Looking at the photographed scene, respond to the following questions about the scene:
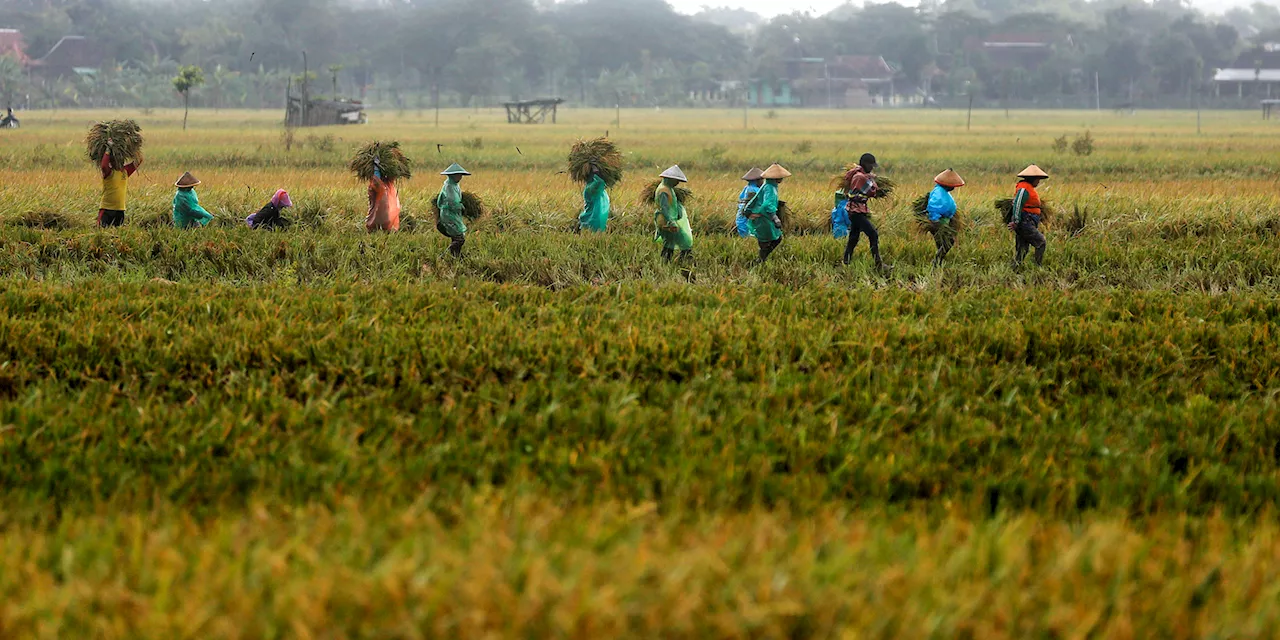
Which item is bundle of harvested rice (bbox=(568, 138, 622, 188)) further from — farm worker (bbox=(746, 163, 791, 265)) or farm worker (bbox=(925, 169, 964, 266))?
farm worker (bbox=(925, 169, 964, 266))

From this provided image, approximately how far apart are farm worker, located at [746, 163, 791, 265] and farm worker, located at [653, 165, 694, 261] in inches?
24.0

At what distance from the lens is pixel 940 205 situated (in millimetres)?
10672

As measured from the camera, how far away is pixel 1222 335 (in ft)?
23.3

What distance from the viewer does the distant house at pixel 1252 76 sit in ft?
234

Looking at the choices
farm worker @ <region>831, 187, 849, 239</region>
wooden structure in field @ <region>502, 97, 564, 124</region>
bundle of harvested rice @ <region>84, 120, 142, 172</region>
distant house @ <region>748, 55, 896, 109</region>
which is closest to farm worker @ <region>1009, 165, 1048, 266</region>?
farm worker @ <region>831, 187, 849, 239</region>

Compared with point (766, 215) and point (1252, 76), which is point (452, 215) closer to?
point (766, 215)

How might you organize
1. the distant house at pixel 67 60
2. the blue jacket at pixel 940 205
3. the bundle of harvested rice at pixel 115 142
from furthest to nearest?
the distant house at pixel 67 60, the bundle of harvested rice at pixel 115 142, the blue jacket at pixel 940 205

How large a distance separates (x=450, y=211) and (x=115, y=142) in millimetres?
3788

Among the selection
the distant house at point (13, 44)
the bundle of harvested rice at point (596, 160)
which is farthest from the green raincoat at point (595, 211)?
the distant house at point (13, 44)

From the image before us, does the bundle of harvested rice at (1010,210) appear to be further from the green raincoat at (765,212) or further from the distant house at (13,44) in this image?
the distant house at (13,44)

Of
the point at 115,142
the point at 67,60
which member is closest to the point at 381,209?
the point at 115,142

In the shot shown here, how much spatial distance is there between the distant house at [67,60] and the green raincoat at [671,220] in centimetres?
6727

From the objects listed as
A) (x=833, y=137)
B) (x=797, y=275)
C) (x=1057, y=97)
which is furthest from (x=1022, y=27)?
(x=797, y=275)

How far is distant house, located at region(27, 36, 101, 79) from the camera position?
68.6m
